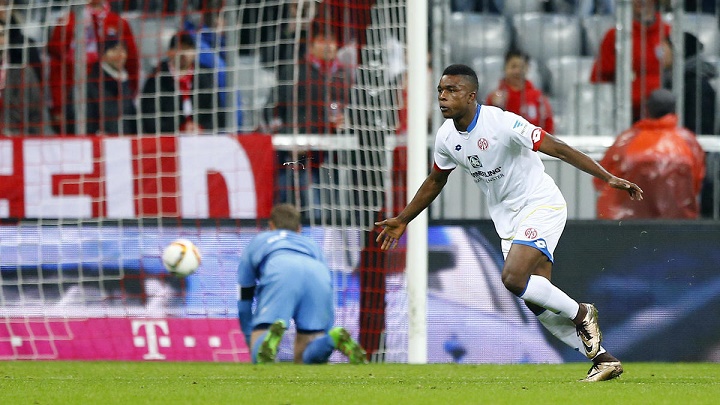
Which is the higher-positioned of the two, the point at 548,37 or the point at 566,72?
the point at 548,37

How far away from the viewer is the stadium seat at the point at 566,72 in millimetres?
11922

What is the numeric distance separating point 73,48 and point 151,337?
2.75 meters

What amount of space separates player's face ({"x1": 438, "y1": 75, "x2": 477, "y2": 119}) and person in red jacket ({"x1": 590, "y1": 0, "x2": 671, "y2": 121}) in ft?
14.1

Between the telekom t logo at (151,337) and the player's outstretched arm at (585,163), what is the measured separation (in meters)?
4.78

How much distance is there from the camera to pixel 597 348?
24.7ft

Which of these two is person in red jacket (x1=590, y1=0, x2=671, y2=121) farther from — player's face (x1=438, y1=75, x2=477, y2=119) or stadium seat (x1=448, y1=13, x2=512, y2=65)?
player's face (x1=438, y1=75, x2=477, y2=119)

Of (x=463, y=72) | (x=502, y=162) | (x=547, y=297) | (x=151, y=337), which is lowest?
(x=151, y=337)

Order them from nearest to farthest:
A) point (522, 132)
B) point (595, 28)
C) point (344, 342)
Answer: point (522, 132) < point (344, 342) < point (595, 28)

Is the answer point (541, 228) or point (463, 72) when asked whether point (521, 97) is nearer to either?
point (463, 72)

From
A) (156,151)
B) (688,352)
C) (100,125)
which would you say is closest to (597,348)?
(688,352)

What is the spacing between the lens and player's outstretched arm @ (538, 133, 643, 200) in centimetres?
Answer: 700

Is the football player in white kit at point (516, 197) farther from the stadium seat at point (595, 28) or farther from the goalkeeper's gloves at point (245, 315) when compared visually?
the stadium seat at point (595, 28)

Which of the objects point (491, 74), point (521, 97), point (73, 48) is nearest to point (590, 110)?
point (521, 97)

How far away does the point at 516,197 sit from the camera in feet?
25.7
